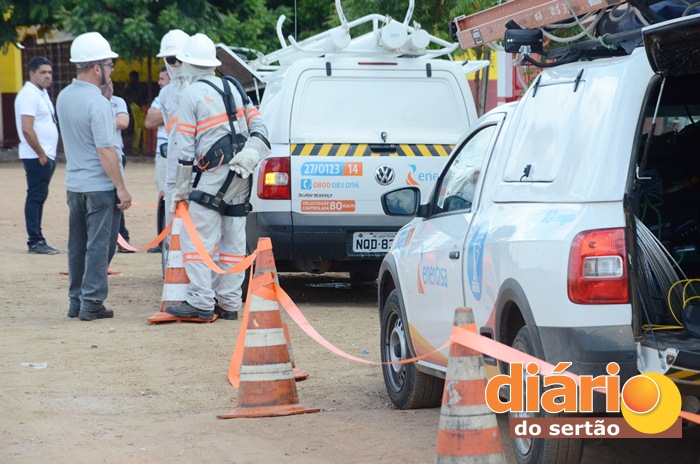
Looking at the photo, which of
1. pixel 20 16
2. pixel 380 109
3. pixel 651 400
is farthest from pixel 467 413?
pixel 20 16

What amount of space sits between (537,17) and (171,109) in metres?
5.94

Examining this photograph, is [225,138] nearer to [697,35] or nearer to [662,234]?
[662,234]

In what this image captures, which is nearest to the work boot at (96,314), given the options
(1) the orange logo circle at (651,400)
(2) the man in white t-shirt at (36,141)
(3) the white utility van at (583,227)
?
(3) the white utility van at (583,227)

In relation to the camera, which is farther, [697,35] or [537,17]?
[537,17]

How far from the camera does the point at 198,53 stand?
979cm

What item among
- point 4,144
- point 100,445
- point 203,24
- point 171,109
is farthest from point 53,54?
point 100,445

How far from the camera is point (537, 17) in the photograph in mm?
6195

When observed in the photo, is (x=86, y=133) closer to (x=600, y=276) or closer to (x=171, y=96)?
A: (x=171, y=96)

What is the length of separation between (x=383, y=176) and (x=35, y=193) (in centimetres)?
596

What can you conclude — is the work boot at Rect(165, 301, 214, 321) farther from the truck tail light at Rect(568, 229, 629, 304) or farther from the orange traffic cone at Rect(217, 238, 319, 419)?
the truck tail light at Rect(568, 229, 629, 304)

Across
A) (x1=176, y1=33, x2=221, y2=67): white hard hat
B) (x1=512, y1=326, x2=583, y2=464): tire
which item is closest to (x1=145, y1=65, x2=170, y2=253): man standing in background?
(x1=176, y1=33, x2=221, y2=67): white hard hat

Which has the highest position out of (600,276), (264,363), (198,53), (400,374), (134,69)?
(198,53)

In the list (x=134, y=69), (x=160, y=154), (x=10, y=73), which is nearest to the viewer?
(x=160, y=154)

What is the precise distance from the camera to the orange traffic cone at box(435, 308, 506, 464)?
4418 millimetres
